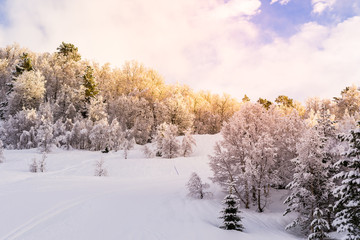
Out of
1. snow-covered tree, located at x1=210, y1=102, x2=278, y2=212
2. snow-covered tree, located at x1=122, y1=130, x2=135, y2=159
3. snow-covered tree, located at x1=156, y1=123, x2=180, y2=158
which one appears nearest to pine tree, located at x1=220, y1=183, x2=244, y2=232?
snow-covered tree, located at x1=210, y1=102, x2=278, y2=212

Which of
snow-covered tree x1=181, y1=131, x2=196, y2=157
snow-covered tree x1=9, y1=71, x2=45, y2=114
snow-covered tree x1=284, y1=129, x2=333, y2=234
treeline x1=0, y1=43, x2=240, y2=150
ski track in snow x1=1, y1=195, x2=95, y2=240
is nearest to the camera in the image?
ski track in snow x1=1, y1=195, x2=95, y2=240

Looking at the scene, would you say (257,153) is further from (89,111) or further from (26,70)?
(26,70)

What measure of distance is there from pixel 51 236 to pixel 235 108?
4737cm

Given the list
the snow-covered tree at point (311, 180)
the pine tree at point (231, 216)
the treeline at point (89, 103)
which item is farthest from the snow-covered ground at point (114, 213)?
the treeline at point (89, 103)

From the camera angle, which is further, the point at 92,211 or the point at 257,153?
the point at 257,153

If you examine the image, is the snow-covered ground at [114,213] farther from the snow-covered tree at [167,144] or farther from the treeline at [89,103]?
the treeline at [89,103]

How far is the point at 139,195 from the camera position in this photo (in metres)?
14.2

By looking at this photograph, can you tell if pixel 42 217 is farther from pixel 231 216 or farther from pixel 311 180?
pixel 311 180

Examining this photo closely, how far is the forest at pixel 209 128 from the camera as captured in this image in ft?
37.3

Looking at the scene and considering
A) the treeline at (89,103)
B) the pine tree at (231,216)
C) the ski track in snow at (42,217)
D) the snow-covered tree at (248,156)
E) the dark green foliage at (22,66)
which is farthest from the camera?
the dark green foliage at (22,66)

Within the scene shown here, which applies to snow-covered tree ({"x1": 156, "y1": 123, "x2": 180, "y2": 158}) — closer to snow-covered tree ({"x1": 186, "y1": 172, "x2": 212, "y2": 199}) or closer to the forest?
the forest

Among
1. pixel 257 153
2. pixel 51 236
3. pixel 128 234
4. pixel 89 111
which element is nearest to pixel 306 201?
pixel 257 153

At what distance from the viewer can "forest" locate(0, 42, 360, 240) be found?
447 inches

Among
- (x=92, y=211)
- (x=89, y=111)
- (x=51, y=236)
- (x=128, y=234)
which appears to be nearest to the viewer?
(x=51, y=236)
